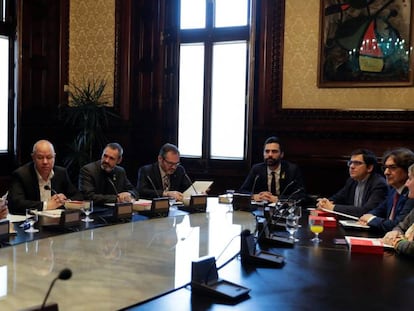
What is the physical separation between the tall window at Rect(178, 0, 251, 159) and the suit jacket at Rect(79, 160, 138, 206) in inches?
80.3

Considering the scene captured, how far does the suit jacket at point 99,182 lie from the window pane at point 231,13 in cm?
268

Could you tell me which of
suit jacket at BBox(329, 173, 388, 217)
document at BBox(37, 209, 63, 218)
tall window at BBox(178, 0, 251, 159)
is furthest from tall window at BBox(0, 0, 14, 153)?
suit jacket at BBox(329, 173, 388, 217)

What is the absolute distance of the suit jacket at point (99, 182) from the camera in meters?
4.28

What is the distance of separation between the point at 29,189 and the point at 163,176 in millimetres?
1338

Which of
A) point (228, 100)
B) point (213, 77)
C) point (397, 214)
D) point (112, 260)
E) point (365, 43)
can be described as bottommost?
point (112, 260)

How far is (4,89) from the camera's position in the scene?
21.3ft

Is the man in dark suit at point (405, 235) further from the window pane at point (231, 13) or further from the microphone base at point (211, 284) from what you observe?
the window pane at point (231, 13)

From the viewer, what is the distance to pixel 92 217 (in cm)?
344

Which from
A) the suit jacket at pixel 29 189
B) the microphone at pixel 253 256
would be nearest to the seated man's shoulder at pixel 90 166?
the suit jacket at pixel 29 189

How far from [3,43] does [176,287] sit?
545 cm

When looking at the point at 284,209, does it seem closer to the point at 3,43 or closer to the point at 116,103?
the point at 116,103

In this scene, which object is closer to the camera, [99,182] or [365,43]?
[99,182]

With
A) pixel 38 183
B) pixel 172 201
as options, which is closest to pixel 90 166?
pixel 38 183

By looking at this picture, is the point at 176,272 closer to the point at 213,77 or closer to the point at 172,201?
the point at 172,201
